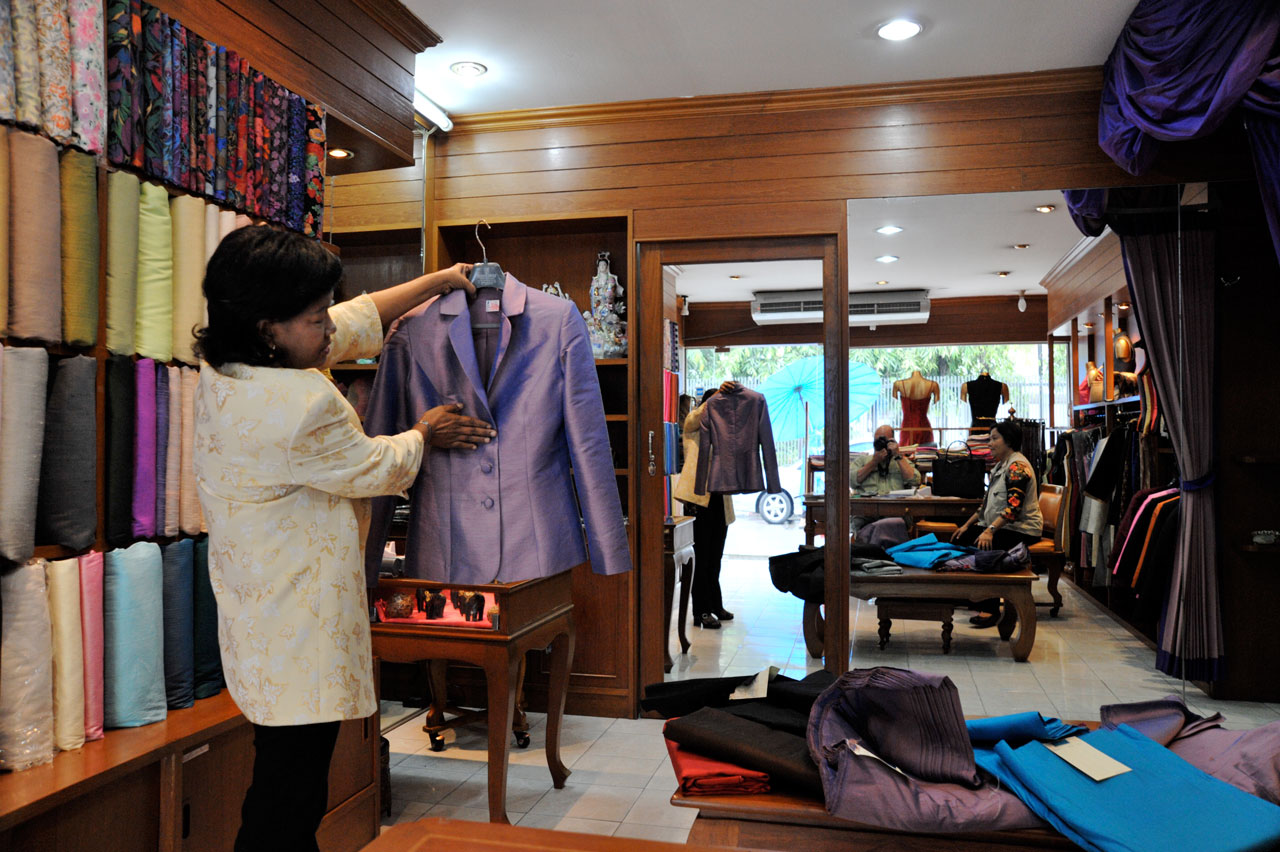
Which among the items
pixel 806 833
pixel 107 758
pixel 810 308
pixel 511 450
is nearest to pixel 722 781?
pixel 806 833

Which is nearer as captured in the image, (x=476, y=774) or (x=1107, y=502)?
(x=476, y=774)

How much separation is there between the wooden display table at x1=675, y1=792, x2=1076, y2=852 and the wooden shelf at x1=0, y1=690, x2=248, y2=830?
103 centimetres

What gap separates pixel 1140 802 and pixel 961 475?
250 centimetres

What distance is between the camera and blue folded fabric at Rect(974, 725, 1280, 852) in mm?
1542

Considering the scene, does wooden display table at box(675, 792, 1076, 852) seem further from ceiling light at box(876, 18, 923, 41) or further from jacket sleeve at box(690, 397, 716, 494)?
ceiling light at box(876, 18, 923, 41)

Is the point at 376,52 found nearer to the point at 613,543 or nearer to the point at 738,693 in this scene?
the point at 613,543

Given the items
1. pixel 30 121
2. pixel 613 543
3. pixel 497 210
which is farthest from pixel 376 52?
pixel 613 543

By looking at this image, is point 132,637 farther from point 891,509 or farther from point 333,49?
point 891,509

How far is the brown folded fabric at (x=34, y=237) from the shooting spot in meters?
1.67

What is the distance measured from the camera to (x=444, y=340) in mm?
2238

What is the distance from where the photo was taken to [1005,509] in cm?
399

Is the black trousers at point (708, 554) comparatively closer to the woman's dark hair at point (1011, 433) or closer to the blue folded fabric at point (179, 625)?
the woman's dark hair at point (1011, 433)

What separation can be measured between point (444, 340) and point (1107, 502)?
310 centimetres

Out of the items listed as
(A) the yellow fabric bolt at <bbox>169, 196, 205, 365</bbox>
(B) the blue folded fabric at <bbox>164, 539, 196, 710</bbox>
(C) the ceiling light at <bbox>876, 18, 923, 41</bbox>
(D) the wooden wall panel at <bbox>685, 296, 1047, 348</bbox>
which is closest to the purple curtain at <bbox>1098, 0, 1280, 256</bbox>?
(C) the ceiling light at <bbox>876, 18, 923, 41</bbox>
